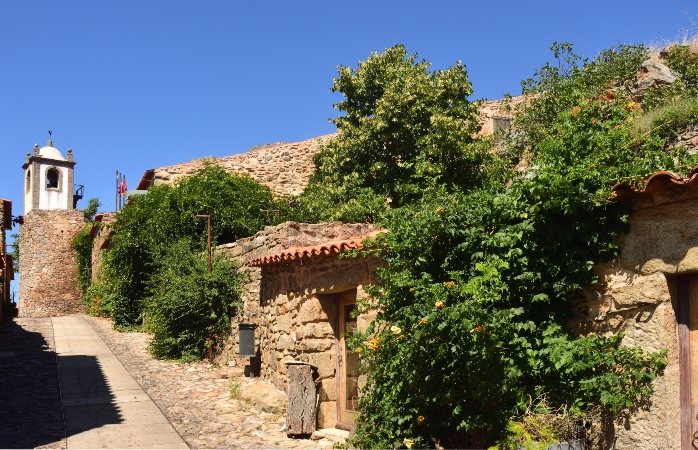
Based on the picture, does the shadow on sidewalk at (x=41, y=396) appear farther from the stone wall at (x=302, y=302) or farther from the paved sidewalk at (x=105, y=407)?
the stone wall at (x=302, y=302)

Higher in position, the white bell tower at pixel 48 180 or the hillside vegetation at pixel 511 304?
the white bell tower at pixel 48 180

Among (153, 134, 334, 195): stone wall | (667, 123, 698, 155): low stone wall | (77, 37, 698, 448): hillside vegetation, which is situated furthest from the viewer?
(153, 134, 334, 195): stone wall

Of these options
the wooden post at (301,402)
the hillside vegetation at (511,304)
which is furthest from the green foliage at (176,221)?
the hillside vegetation at (511,304)

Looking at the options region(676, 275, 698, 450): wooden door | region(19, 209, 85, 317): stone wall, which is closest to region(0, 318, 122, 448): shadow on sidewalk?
region(676, 275, 698, 450): wooden door

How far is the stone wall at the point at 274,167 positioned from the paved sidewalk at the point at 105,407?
22.5 ft

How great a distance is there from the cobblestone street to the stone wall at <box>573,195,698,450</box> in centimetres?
373

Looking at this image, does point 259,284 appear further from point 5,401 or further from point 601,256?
point 601,256

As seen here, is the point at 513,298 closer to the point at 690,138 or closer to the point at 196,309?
the point at 690,138

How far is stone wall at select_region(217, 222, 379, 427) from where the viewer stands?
27.3 feet

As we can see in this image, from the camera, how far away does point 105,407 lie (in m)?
8.94

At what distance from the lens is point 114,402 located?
30.3 ft

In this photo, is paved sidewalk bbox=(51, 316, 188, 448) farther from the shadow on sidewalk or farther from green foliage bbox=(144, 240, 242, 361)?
green foliage bbox=(144, 240, 242, 361)

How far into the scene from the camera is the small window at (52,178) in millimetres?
42906

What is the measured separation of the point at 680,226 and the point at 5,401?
27.5 ft
